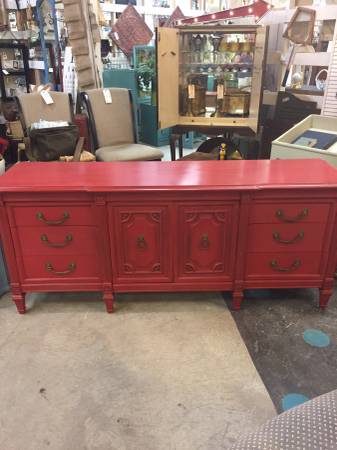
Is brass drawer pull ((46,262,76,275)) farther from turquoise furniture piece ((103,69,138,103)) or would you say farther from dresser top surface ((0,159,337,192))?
turquoise furniture piece ((103,69,138,103))

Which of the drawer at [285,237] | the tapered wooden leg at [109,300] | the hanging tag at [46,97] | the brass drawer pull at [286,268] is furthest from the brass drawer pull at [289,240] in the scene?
the hanging tag at [46,97]

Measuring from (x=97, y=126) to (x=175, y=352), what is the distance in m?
2.18

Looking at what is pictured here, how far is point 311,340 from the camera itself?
1.88 meters

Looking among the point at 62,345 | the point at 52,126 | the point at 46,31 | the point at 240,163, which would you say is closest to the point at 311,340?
the point at 240,163

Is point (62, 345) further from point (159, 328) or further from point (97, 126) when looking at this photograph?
point (97, 126)

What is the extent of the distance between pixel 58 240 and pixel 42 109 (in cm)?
162

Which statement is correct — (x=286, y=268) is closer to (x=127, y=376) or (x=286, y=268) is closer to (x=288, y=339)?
(x=288, y=339)

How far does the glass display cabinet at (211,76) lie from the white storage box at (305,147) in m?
0.81

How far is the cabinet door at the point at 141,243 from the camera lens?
6.12 feet

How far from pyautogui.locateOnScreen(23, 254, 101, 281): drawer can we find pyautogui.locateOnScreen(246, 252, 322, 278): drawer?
847 millimetres

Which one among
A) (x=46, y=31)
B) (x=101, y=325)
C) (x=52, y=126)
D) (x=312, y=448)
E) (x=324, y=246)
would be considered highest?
(x=46, y=31)

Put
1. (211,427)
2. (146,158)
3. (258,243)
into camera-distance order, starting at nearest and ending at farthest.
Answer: (211,427)
(258,243)
(146,158)

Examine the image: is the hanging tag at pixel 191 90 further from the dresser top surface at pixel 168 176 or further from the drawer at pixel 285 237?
the drawer at pixel 285 237

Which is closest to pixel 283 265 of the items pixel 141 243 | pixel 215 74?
pixel 141 243
